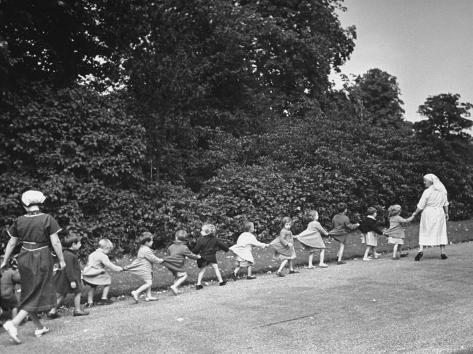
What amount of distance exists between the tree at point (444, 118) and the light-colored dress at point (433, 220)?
1101cm

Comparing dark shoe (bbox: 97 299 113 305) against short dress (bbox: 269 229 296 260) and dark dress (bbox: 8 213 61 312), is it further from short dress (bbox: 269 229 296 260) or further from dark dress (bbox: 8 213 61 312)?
short dress (bbox: 269 229 296 260)

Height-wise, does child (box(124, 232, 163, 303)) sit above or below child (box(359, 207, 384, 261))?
below

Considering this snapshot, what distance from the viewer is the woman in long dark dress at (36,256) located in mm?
6938

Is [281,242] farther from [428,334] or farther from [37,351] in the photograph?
[37,351]

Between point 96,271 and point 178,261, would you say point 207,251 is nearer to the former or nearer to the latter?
point 178,261

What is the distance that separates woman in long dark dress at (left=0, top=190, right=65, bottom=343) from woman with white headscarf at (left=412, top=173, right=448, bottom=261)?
8.42 m

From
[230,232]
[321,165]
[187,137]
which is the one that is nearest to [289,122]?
[321,165]

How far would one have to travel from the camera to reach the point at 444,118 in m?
22.8

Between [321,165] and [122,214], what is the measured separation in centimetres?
808

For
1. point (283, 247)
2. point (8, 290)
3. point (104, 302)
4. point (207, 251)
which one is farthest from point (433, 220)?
point (8, 290)

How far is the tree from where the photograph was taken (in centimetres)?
2267

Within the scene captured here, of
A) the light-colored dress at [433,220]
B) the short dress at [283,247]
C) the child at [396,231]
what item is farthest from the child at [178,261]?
the light-colored dress at [433,220]

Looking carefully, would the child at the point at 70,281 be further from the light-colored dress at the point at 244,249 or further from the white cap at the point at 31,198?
the light-colored dress at the point at 244,249

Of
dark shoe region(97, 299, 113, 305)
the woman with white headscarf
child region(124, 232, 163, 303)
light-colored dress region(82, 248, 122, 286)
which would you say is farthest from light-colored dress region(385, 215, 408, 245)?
light-colored dress region(82, 248, 122, 286)
